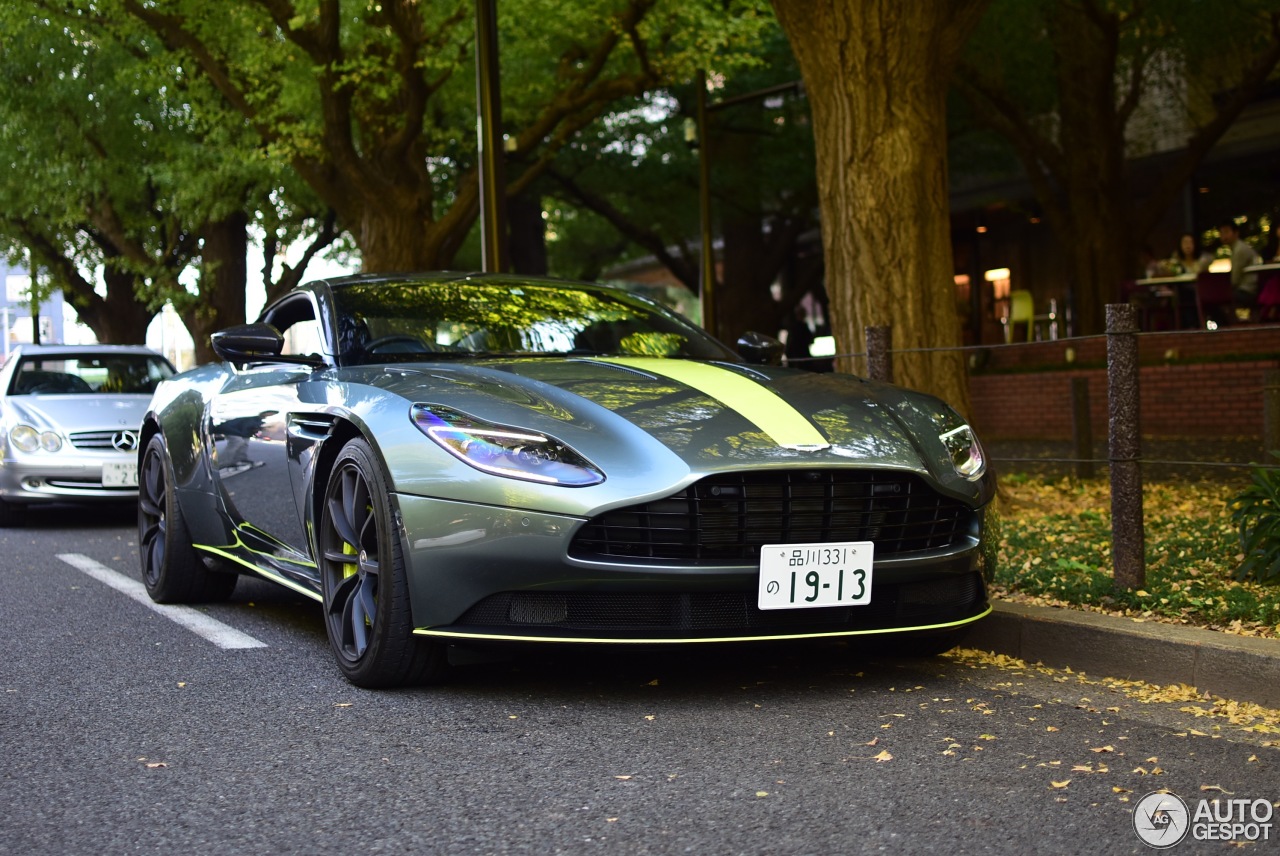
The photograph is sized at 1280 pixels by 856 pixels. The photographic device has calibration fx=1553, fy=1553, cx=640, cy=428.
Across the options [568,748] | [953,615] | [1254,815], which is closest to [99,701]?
[568,748]

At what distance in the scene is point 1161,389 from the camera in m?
15.8

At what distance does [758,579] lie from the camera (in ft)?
14.6

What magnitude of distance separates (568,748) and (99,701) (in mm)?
1647

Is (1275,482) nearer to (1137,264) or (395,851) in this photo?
(395,851)

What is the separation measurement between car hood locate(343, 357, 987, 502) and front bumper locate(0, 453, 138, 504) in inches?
269

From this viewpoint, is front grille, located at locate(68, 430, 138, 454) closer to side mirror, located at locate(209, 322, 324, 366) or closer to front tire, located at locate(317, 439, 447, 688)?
side mirror, located at locate(209, 322, 324, 366)

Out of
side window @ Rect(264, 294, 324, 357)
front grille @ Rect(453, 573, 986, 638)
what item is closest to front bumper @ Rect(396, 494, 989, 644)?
front grille @ Rect(453, 573, 986, 638)

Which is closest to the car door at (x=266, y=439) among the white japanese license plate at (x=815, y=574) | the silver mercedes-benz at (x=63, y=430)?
the white japanese license plate at (x=815, y=574)

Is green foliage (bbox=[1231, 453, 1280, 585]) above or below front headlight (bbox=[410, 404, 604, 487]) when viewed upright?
below

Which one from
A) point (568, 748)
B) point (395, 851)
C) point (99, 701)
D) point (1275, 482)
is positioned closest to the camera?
point (395, 851)

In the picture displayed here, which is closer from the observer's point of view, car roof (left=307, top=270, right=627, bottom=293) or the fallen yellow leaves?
the fallen yellow leaves

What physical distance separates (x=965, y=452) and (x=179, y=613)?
3518 mm

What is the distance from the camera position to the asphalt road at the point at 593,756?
132 inches

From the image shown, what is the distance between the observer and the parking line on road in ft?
19.4
